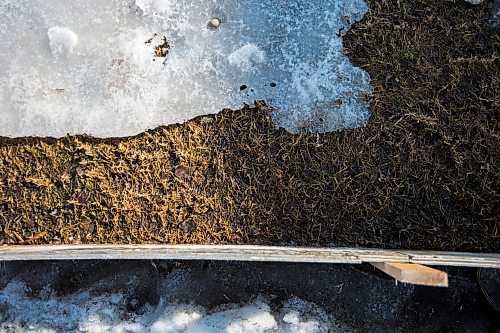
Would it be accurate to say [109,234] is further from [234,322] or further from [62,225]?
[234,322]

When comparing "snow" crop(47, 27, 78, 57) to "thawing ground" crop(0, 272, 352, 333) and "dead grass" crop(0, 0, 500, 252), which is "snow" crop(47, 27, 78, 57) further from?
"thawing ground" crop(0, 272, 352, 333)

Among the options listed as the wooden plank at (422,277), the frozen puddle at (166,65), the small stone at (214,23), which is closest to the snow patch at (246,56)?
the frozen puddle at (166,65)

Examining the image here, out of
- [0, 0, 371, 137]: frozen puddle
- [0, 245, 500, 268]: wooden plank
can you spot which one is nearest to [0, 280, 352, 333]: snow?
[0, 245, 500, 268]: wooden plank

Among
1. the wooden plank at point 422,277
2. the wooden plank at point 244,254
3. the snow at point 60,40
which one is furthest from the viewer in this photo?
the snow at point 60,40

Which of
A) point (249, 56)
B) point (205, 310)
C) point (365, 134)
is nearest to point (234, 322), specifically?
point (205, 310)

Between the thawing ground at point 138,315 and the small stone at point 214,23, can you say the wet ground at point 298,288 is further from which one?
the small stone at point 214,23

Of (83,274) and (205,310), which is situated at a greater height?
(83,274)

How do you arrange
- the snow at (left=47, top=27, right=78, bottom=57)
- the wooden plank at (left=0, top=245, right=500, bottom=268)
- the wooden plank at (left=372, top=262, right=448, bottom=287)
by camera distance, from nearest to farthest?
the wooden plank at (left=372, top=262, right=448, bottom=287)
the wooden plank at (left=0, top=245, right=500, bottom=268)
the snow at (left=47, top=27, right=78, bottom=57)
